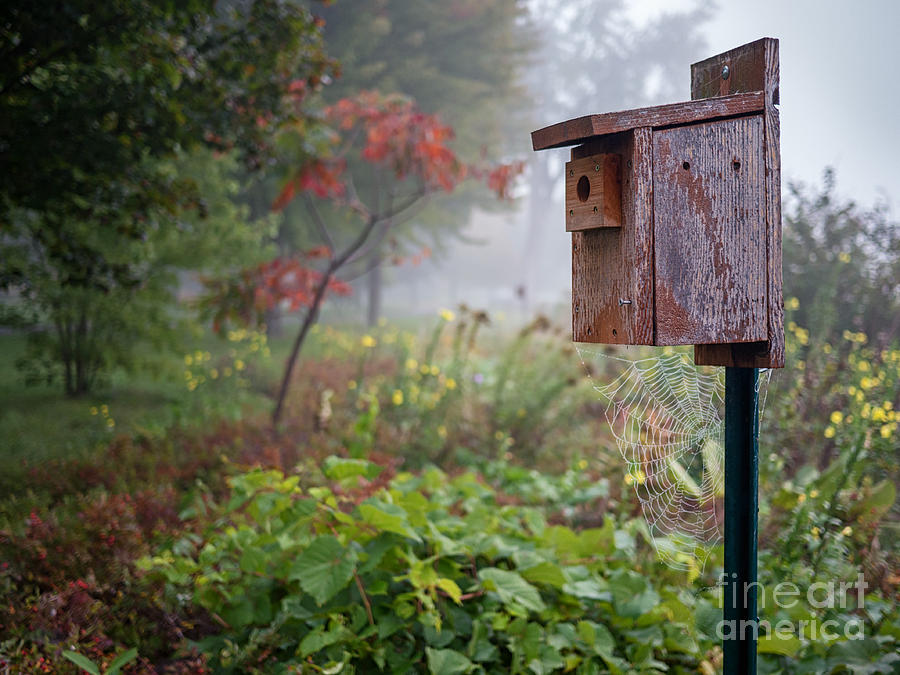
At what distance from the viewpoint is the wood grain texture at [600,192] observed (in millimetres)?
1558

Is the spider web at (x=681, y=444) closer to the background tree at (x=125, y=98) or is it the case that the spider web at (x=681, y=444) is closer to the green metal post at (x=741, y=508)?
the green metal post at (x=741, y=508)

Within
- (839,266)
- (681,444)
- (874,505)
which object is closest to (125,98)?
(681,444)

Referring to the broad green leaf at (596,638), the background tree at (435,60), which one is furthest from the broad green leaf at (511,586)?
the background tree at (435,60)

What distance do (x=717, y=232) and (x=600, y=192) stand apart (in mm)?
313

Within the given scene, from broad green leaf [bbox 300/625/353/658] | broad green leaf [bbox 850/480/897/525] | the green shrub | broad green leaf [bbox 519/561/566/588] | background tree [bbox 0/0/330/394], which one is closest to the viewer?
broad green leaf [bbox 300/625/353/658]

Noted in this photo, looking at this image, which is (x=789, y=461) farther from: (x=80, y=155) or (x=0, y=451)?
(x=0, y=451)

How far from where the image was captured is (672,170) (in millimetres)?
1532

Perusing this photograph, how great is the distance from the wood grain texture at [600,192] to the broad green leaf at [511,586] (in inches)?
50.0

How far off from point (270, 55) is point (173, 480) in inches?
107

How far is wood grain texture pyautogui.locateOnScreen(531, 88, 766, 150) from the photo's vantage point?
1494mm

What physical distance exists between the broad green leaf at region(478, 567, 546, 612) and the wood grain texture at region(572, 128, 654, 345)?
0.98 m

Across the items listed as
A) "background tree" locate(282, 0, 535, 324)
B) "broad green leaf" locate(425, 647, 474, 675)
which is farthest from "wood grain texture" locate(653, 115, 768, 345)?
"background tree" locate(282, 0, 535, 324)

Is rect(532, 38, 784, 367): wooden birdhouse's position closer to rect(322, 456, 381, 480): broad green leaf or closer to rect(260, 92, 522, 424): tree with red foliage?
rect(322, 456, 381, 480): broad green leaf

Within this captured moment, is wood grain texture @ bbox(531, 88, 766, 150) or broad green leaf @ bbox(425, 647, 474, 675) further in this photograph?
broad green leaf @ bbox(425, 647, 474, 675)
